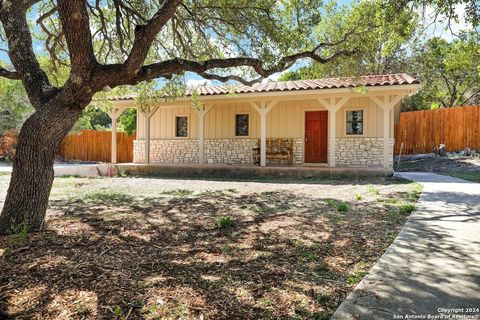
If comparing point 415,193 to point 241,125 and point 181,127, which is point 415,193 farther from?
point 181,127

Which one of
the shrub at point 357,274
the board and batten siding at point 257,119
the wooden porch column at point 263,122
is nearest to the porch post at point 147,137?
the board and batten siding at point 257,119

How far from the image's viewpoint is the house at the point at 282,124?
12188 mm

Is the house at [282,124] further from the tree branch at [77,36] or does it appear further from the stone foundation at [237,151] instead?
Result: the tree branch at [77,36]

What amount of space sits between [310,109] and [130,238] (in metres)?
11.3

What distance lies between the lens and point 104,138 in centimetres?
2425

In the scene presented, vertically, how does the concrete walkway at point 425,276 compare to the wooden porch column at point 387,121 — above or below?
below

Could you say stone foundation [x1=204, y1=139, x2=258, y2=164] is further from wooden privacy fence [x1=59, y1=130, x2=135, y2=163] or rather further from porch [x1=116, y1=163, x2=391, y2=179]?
wooden privacy fence [x1=59, y1=130, x2=135, y2=163]

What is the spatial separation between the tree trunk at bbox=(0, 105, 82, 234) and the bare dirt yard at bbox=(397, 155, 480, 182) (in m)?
12.4

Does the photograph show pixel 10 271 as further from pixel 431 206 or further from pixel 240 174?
pixel 240 174

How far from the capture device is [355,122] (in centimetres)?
1370

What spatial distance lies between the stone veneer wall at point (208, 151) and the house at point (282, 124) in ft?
0.13

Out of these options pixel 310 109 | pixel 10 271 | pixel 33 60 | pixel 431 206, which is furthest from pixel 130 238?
pixel 310 109

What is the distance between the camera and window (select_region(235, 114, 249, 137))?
15328mm

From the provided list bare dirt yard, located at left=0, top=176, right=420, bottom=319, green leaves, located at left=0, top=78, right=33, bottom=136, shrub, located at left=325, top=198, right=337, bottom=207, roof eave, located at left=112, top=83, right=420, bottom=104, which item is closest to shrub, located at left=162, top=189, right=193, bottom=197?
bare dirt yard, located at left=0, top=176, right=420, bottom=319
